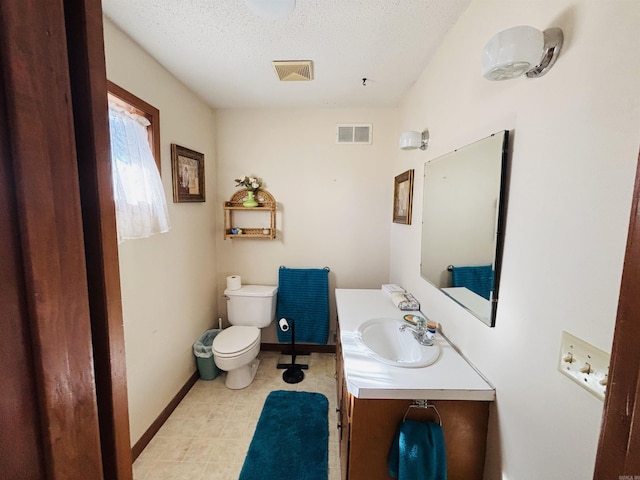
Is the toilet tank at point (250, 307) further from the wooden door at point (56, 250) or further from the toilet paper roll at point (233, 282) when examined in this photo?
the wooden door at point (56, 250)

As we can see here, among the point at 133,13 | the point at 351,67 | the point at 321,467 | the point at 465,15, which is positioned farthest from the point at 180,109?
the point at 321,467

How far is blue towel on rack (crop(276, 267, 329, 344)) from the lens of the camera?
8.36 ft

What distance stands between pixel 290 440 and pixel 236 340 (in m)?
0.84

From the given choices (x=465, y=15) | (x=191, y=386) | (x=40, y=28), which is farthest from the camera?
(x=191, y=386)

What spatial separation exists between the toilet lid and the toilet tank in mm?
78

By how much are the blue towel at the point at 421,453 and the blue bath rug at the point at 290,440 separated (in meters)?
0.78

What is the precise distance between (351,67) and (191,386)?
275 centimetres

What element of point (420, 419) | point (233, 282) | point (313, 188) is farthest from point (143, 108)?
point (420, 419)

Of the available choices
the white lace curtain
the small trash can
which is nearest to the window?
the white lace curtain

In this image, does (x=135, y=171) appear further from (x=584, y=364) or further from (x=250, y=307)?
(x=584, y=364)

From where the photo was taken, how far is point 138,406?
5.23ft

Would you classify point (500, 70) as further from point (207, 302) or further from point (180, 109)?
point (207, 302)

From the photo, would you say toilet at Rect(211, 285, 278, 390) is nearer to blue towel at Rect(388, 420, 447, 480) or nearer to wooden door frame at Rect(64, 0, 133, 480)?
blue towel at Rect(388, 420, 447, 480)

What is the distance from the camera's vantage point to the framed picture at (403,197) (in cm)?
197
